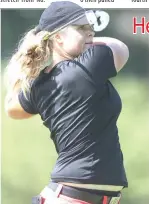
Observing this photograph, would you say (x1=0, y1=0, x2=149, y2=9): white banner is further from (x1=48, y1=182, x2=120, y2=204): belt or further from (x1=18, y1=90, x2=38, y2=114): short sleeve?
(x1=48, y1=182, x2=120, y2=204): belt

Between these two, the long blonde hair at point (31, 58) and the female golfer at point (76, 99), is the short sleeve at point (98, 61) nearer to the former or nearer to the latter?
the female golfer at point (76, 99)

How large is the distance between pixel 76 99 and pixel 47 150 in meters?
1.88

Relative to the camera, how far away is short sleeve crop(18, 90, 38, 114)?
7.10 ft

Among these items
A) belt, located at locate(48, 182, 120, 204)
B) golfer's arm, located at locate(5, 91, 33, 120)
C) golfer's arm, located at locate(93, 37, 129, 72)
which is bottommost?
belt, located at locate(48, 182, 120, 204)

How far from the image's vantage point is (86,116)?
81.4 inches

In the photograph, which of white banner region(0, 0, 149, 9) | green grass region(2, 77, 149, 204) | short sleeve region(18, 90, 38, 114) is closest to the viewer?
short sleeve region(18, 90, 38, 114)

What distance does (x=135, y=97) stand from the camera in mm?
3896

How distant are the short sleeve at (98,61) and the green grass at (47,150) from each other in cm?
177

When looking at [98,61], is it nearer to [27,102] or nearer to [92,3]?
[27,102]

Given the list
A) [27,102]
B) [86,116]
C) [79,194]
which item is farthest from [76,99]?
[79,194]

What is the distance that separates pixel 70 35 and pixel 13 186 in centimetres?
208

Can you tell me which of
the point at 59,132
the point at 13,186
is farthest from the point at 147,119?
the point at 59,132

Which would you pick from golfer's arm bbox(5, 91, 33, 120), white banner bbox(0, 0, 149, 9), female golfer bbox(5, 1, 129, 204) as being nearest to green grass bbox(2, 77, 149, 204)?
white banner bbox(0, 0, 149, 9)

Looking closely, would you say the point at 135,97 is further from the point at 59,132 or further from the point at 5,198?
the point at 59,132
